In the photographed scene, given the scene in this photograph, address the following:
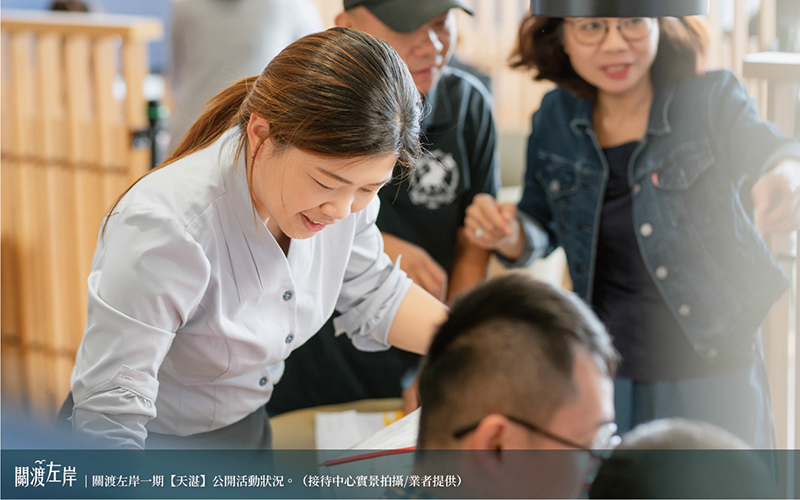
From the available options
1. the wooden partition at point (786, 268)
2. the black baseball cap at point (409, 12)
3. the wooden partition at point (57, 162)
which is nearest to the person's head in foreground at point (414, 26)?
the black baseball cap at point (409, 12)

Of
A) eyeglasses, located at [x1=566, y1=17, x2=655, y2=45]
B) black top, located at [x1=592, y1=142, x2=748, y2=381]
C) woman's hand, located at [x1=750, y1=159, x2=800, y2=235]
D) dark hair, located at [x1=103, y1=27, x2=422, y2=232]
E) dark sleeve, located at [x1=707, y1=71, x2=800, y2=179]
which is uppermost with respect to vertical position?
eyeglasses, located at [x1=566, y1=17, x2=655, y2=45]

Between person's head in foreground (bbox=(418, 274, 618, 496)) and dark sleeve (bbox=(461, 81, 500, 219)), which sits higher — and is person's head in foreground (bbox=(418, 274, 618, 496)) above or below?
below

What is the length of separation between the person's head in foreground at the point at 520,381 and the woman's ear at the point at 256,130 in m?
0.32

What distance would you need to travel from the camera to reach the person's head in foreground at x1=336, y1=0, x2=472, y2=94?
1.43 meters

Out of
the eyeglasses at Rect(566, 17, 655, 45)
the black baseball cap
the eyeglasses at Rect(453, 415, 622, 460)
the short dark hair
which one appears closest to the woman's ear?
the short dark hair

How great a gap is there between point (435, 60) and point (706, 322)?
0.69 meters

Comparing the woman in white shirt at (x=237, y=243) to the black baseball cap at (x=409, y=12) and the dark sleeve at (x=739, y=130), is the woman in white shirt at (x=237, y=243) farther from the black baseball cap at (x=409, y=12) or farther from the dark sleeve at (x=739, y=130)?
the dark sleeve at (x=739, y=130)

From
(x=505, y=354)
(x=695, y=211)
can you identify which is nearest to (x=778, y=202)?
(x=695, y=211)

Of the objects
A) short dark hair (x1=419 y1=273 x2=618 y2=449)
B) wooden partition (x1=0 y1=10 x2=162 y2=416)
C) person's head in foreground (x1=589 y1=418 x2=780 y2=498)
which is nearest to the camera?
person's head in foreground (x1=589 y1=418 x2=780 y2=498)

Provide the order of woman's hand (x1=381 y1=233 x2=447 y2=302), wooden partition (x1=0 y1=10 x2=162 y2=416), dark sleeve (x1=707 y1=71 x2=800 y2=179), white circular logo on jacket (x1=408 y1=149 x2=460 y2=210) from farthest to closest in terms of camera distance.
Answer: wooden partition (x1=0 y1=10 x2=162 y2=416) → white circular logo on jacket (x1=408 y1=149 x2=460 y2=210) → woman's hand (x1=381 y1=233 x2=447 y2=302) → dark sleeve (x1=707 y1=71 x2=800 y2=179)

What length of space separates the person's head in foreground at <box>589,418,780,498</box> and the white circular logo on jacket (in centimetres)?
100

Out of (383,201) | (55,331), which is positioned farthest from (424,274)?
(55,331)

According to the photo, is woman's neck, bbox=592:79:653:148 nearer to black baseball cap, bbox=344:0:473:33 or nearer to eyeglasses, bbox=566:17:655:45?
eyeglasses, bbox=566:17:655:45

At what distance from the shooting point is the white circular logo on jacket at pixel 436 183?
1693 mm
